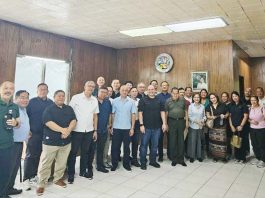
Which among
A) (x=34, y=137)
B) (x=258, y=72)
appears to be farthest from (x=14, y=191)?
(x=258, y=72)

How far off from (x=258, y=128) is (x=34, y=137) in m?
4.42

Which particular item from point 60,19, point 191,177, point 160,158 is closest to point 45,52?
point 60,19

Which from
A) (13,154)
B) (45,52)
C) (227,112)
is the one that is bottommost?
(13,154)

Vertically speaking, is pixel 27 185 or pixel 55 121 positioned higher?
pixel 55 121

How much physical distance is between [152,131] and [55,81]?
129 inches

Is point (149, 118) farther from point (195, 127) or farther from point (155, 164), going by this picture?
point (195, 127)

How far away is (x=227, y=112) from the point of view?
5.39 metres

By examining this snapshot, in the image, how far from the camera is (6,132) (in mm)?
2971

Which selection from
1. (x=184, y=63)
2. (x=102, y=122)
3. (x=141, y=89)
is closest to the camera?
(x=102, y=122)

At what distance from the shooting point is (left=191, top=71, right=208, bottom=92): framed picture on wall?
6879mm

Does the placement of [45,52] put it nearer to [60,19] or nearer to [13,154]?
[60,19]

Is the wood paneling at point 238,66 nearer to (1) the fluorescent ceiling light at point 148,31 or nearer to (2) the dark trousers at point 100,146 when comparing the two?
(1) the fluorescent ceiling light at point 148,31

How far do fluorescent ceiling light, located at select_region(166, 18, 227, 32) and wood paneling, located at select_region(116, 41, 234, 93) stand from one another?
57.2 inches

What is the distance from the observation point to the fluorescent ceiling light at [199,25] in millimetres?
5027
